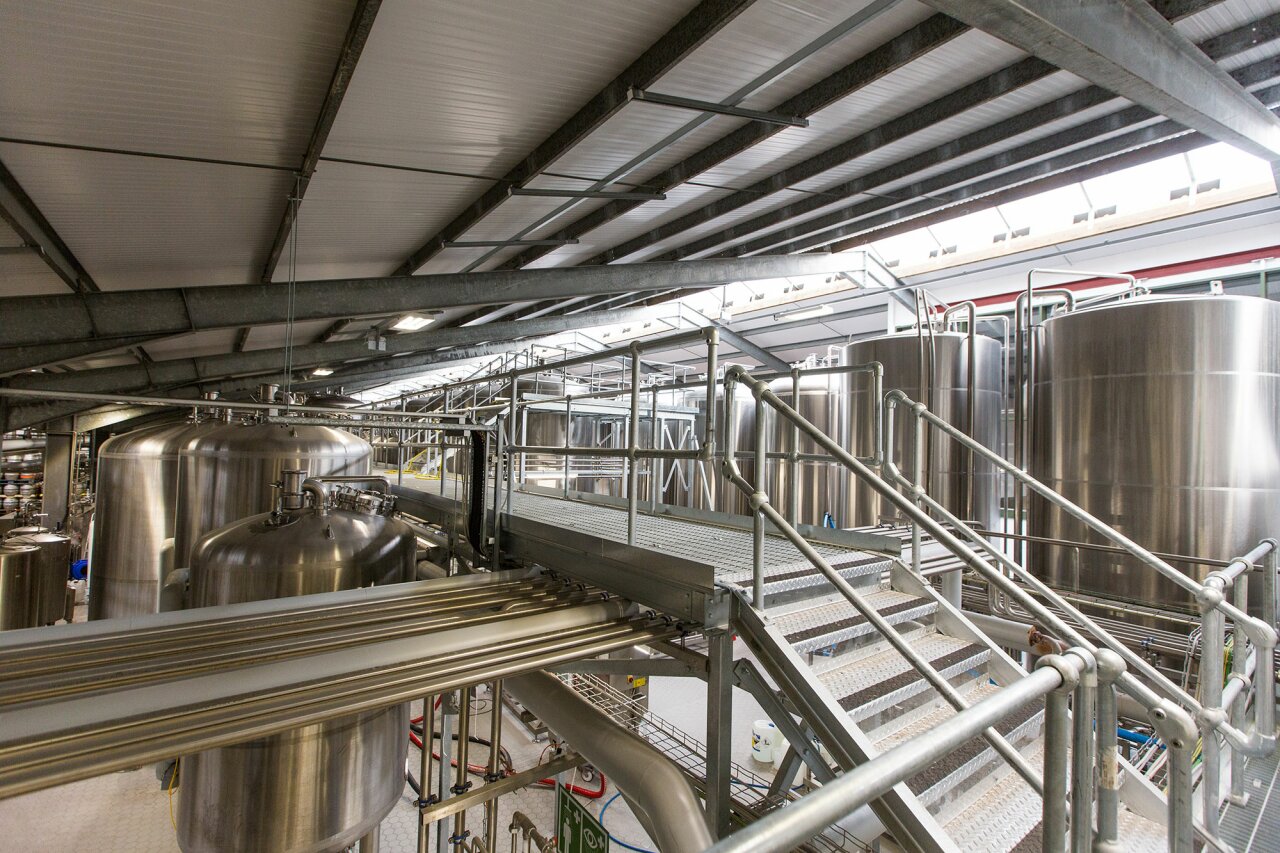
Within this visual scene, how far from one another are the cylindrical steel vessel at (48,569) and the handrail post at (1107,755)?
11.9m

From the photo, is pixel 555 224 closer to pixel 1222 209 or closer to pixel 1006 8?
pixel 1006 8

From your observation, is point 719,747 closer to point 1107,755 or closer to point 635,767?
point 635,767

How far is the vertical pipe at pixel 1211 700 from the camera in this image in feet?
7.02


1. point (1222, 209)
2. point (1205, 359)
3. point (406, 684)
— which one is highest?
point (1222, 209)

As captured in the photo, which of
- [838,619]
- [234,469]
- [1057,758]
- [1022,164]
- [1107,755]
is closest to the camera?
[1057,758]

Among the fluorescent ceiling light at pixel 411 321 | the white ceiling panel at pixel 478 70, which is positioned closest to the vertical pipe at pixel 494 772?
the white ceiling panel at pixel 478 70

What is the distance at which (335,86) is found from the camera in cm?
334

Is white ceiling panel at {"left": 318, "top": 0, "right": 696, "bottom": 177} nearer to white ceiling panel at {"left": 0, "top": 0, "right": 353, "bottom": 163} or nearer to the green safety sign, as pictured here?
white ceiling panel at {"left": 0, "top": 0, "right": 353, "bottom": 163}

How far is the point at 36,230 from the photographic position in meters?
4.49

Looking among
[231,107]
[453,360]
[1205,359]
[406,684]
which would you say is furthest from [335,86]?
[453,360]

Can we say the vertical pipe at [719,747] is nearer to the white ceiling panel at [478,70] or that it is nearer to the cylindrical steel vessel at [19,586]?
the white ceiling panel at [478,70]

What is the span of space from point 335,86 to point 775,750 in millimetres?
7893

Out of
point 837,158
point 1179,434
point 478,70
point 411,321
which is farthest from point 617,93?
point 411,321

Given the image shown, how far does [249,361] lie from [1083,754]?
1265 cm
